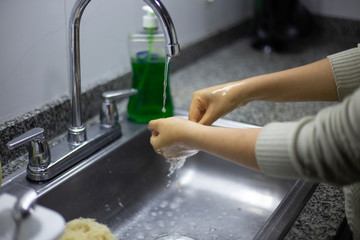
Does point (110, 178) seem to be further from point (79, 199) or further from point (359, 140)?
point (359, 140)

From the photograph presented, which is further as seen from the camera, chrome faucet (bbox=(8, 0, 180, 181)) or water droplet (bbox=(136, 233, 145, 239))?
water droplet (bbox=(136, 233, 145, 239))

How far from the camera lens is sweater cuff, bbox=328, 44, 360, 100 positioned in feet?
2.77

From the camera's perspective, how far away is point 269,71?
1.46 metres

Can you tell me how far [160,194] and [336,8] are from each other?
1.16 m

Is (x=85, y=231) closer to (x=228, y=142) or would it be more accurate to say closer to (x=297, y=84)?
(x=228, y=142)

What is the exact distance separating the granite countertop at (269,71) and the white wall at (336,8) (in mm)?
111

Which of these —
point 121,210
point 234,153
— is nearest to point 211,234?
point 121,210

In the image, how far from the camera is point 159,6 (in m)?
0.79

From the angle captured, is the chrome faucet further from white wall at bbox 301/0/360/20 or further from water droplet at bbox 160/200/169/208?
white wall at bbox 301/0/360/20

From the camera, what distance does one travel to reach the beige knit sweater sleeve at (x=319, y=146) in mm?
546

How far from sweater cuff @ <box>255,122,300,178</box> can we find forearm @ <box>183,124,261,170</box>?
0.02 metres

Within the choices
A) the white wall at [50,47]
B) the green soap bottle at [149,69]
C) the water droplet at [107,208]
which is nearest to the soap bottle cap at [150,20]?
the green soap bottle at [149,69]

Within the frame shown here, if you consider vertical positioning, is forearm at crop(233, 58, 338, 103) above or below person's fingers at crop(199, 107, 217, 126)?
above

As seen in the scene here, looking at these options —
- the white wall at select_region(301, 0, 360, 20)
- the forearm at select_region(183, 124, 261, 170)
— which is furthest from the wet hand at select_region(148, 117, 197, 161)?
the white wall at select_region(301, 0, 360, 20)
